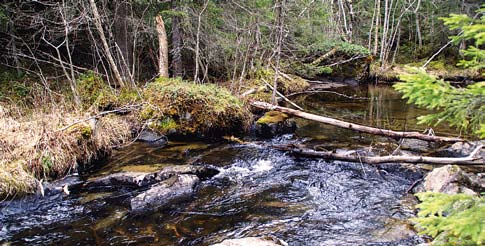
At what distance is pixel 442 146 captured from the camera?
26.0 feet

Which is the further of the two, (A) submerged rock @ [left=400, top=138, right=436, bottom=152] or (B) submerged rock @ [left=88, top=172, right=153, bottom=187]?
(A) submerged rock @ [left=400, top=138, right=436, bottom=152]

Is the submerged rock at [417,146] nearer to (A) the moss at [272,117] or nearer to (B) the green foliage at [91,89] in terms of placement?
(A) the moss at [272,117]

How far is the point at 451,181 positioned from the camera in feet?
17.5

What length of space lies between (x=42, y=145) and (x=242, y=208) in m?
3.85

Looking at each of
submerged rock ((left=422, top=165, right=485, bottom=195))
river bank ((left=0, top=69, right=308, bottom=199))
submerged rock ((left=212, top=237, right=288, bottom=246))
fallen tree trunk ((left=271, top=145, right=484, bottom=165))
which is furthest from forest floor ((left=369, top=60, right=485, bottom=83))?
A: submerged rock ((left=212, top=237, right=288, bottom=246))

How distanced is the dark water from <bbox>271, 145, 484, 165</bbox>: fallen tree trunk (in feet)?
0.56

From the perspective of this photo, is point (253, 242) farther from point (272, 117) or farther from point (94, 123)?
point (272, 117)

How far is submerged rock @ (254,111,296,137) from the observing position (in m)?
9.45

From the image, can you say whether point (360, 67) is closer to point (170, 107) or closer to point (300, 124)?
point (300, 124)

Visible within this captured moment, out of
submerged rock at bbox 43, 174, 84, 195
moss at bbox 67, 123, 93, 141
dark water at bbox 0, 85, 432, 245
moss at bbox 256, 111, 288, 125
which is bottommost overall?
dark water at bbox 0, 85, 432, 245

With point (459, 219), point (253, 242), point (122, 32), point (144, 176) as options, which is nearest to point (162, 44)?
point (122, 32)

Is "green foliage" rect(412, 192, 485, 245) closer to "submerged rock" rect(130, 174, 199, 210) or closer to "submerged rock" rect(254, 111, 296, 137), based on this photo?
"submerged rock" rect(130, 174, 199, 210)

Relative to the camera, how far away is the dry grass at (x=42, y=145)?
564 centimetres

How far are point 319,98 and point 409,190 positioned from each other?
10113mm
